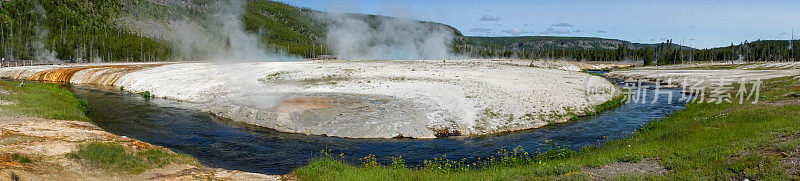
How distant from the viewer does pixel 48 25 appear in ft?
444

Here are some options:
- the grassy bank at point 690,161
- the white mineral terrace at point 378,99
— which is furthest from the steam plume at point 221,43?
the grassy bank at point 690,161

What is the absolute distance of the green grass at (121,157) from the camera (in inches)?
440

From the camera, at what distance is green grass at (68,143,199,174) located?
36.7ft

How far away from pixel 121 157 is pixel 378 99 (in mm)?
15704

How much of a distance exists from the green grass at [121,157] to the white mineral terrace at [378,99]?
878cm

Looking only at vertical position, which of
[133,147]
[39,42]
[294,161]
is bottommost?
[294,161]

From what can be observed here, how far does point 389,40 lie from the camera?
108 meters

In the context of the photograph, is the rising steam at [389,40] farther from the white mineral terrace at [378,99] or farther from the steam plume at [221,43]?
the white mineral terrace at [378,99]

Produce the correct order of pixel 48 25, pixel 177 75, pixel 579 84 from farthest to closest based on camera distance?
pixel 48 25, pixel 177 75, pixel 579 84

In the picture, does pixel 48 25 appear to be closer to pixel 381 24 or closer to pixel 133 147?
pixel 381 24

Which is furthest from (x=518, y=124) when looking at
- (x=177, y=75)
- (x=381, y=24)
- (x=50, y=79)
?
(x=381, y=24)

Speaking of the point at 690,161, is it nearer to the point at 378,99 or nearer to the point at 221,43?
the point at 378,99

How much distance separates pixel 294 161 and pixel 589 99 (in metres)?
24.2

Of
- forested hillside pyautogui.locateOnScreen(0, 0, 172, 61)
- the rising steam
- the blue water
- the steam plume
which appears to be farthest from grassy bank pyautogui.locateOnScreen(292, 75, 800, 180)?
forested hillside pyautogui.locateOnScreen(0, 0, 172, 61)
